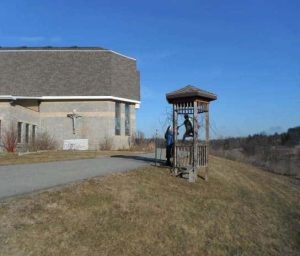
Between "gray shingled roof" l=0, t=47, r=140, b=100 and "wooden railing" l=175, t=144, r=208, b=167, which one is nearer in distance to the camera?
"wooden railing" l=175, t=144, r=208, b=167

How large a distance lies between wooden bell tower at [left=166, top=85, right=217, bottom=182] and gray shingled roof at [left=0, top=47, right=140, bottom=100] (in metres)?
20.1

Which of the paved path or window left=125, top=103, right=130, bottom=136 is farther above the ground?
window left=125, top=103, right=130, bottom=136

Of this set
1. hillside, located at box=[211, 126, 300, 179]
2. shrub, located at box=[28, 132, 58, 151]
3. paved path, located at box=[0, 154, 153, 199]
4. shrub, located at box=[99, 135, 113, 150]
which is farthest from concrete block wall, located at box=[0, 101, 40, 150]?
hillside, located at box=[211, 126, 300, 179]

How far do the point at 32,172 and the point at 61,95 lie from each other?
2162 cm

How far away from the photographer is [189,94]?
1706cm

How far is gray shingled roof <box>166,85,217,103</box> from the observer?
1703cm

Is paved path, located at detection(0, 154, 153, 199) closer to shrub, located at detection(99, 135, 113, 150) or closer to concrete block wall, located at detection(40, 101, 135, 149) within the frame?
shrub, located at detection(99, 135, 113, 150)

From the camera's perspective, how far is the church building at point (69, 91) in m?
37.1

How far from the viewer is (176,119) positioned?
1789 centimetres

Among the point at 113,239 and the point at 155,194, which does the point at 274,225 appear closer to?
the point at 155,194

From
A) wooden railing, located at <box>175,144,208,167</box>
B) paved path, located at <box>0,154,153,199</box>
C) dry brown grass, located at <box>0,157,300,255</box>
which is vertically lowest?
dry brown grass, located at <box>0,157,300,255</box>

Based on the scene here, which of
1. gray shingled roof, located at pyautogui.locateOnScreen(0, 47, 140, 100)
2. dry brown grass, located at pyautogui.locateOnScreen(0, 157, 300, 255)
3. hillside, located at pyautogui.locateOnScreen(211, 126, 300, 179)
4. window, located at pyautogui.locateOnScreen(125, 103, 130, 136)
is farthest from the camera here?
window, located at pyautogui.locateOnScreen(125, 103, 130, 136)

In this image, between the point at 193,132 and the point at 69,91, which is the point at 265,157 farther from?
the point at 193,132

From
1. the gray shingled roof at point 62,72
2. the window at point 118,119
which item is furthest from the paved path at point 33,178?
the window at point 118,119
